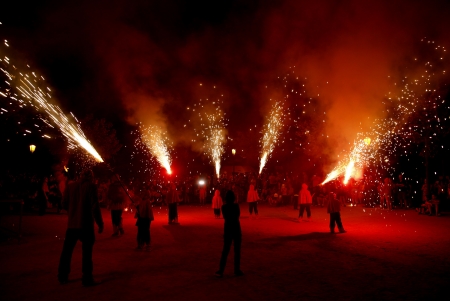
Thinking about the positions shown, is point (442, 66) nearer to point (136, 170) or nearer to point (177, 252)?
point (177, 252)

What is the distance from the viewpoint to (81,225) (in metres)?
6.20

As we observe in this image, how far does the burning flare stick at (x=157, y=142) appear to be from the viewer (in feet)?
109

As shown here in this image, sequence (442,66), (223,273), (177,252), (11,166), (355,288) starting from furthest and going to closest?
1. (11,166)
2. (442,66)
3. (177,252)
4. (223,273)
5. (355,288)

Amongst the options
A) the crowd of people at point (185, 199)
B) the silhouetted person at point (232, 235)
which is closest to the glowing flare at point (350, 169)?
the crowd of people at point (185, 199)

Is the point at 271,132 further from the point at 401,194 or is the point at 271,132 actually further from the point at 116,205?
the point at 116,205

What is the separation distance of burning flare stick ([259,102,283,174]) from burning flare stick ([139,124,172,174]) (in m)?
8.62

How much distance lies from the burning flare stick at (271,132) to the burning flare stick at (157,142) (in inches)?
339

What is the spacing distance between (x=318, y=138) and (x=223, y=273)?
20640 millimetres

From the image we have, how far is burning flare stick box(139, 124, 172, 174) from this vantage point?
33250 millimetres

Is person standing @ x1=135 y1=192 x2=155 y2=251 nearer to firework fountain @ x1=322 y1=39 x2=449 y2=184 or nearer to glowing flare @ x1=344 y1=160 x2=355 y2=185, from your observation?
firework fountain @ x1=322 y1=39 x2=449 y2=184

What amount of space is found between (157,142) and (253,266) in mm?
28236

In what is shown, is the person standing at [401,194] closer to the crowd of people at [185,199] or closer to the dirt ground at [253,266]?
the crowd of people at [185,199]

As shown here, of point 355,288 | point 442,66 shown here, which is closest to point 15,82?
point 355,288

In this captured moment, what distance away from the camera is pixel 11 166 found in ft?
72.7
